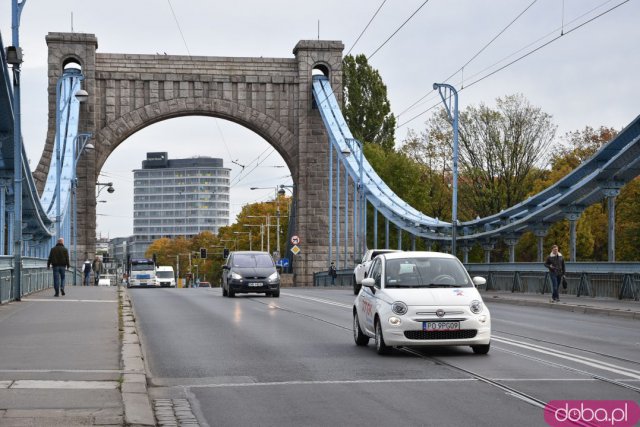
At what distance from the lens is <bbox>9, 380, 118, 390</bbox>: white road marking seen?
10172 mm

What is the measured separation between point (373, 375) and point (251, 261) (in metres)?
25.2

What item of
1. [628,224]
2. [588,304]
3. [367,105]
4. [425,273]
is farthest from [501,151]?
[425,273]

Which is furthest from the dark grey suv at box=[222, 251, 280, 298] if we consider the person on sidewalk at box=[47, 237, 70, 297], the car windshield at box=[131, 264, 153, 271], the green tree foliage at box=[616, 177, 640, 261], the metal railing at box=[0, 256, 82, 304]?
the car windshield at box=[131, 264, 153, 271]

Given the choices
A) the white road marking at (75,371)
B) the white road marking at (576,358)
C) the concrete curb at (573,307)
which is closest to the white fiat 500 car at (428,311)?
the white road marking at (576,358)

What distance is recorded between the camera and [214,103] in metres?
70.6

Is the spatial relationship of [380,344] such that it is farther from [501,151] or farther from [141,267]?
[141,267]

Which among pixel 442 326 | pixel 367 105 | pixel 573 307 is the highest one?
pixel 367 105

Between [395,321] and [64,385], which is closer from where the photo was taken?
[64,385]

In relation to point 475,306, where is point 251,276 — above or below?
below

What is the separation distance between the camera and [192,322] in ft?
72.6

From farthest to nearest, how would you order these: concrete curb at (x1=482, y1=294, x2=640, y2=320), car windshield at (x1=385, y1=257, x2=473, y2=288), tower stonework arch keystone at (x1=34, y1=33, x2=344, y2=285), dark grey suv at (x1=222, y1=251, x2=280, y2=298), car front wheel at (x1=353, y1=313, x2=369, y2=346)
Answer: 1. tower stonework arch keystone at (x1=34, y1=33, x2=344, y2=285)
2. dark grey suv at (x1=222, y1=251, x2=280, y2=298)
3. concrete curb at (x1=482, y1=294, x2=640, y2=320)
4. car front wheel at (x1=353, y1=313, x2=369, y2=346)
5. car windshield at (x1=385, y1=257, x2=473, y2=288)

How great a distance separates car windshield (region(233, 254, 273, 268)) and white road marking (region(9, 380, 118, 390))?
2627 cm

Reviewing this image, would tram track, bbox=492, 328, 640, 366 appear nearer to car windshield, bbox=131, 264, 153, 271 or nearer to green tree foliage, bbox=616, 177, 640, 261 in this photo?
green tree foliage, bbox=616, 177, 640, 261

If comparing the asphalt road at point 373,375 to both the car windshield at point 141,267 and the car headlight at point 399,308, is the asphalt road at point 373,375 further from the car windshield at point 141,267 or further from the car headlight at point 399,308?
the car windshield at point 141,267
